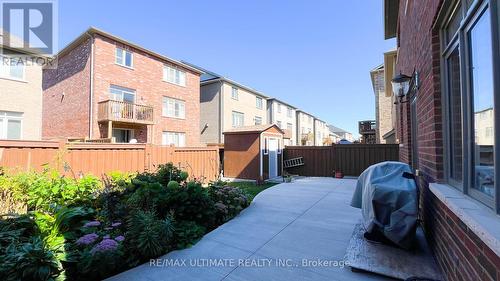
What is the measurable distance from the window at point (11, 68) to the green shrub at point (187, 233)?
1222 centimetres

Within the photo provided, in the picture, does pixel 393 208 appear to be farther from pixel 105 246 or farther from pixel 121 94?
pixel 121 94

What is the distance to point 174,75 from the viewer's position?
63.0 ft

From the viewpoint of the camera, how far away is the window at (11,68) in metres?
10.8

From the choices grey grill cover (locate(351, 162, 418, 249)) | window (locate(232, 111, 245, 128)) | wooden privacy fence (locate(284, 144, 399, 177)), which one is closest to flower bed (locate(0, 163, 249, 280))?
grey grill cover (locate(351, 162, 418, 249))

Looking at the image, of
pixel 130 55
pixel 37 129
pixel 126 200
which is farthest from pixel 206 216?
pixel 130 55

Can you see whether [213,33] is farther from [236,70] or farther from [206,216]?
[236,70]

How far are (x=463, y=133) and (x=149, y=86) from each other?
1766 centimetres

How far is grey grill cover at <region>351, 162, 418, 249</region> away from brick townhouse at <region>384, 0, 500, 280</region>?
258mm

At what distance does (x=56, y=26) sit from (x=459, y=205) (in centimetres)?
1471

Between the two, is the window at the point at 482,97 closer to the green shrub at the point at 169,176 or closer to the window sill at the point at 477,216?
the window sill at the point at 477,216

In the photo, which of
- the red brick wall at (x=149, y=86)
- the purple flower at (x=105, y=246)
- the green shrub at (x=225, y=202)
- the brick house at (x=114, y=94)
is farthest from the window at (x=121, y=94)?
the purple flower at (x=105, y=246)

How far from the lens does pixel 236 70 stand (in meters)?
30.9

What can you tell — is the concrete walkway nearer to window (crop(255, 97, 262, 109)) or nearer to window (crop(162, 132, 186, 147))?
window (crop(162, 132, 186, 147))

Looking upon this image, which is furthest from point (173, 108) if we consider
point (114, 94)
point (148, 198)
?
point (148, 198)
